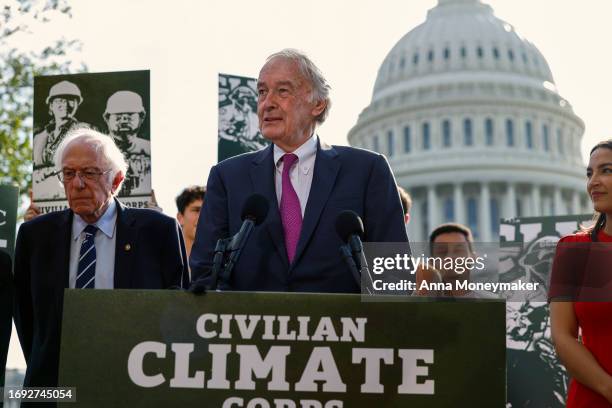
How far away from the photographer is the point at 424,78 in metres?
82.6

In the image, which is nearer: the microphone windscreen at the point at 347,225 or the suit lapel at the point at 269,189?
the microphone windscreen at the point at 347,225

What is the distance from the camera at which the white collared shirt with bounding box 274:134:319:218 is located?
3789 mm

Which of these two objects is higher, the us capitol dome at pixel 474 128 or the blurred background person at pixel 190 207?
the us capitol dome at pixel 474 128

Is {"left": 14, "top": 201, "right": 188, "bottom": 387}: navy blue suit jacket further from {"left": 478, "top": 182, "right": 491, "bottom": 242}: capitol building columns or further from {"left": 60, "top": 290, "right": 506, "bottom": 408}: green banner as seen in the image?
{"left": 478, "top": 182, "right": 491, "bottom": 242}: capitol building columns

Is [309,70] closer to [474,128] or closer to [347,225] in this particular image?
[347,225]

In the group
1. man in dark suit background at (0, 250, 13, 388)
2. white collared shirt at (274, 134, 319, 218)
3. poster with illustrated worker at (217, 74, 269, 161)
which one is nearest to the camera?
white collared shirt at (274, 134, 319, 218)

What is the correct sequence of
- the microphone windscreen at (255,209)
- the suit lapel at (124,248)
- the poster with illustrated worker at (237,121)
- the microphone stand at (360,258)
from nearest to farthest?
the microphone stand at (360,258), the microphone windscreen at (255,209), the suit lapel at (124,248), the poster with illustrated worker at (237,121)

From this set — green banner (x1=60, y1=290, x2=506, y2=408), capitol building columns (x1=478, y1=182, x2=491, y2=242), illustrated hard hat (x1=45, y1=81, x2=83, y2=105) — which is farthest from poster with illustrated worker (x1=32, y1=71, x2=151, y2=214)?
capitol building columns (x1=478, y1=182, x2=491, y2=242)

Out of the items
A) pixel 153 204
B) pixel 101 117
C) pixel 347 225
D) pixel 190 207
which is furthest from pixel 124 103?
pixel 347 225

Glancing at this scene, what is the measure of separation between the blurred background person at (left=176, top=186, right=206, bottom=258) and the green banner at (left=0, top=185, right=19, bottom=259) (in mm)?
2317

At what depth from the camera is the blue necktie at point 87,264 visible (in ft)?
13.0

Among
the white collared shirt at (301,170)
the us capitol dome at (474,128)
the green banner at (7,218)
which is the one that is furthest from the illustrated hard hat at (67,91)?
the us capitol dome at (474,128)

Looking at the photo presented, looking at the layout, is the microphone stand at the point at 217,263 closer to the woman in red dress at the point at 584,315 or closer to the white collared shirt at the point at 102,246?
the white collared shirt at the point at 102,246

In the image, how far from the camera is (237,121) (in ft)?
21.2
